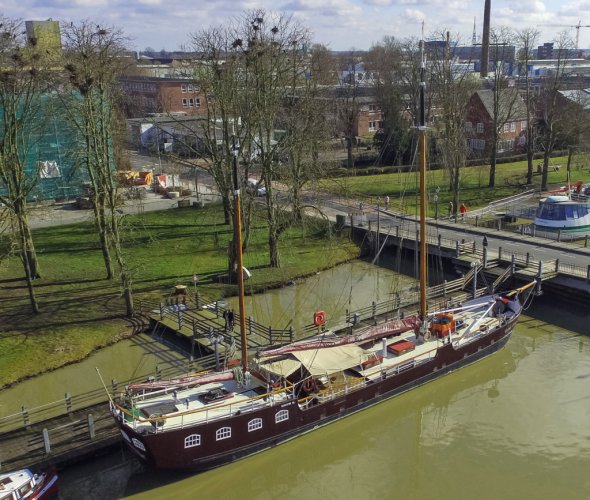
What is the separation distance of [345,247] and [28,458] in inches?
1043

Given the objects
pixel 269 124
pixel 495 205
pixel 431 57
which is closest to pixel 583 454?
pixel 269 124

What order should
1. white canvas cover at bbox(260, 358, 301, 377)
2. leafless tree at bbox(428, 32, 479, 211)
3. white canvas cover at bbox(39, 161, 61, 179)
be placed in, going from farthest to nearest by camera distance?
1. white canvas cover at bbox(39, 161, 61, 179)
2. leafless tree at bbox(428, 32, 479, 211)
3. white canvas cover at bbox(260, 358, 301, 377)

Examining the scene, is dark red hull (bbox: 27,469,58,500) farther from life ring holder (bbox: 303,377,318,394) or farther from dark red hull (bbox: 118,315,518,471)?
life ring holder (bbox: 303,377,318,394)

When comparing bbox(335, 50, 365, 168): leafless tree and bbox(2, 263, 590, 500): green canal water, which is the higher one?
bbox(335, 50, 365, 168): leafless tree

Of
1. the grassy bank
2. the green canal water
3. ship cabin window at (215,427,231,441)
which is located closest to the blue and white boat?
the grassy bank

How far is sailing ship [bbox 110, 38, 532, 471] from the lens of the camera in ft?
63.0

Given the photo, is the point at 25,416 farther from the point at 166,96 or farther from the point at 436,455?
the point at 166,96

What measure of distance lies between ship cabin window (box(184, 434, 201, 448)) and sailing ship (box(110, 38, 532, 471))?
1.3 inches

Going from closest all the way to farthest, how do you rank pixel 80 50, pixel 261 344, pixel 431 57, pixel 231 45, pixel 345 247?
pixel 261 344 → pixel 80 50 → pixel 231 45 → pixel 345 247 → pixel 431 57

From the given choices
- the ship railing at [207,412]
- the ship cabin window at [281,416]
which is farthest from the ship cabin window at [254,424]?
the ship cabin window at [281,416]

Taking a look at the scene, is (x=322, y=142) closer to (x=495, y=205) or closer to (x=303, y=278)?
(x=303, y=278)

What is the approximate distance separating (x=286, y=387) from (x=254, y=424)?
1704mm

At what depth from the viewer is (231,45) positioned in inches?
1352

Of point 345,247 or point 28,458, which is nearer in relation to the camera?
point 28,458
